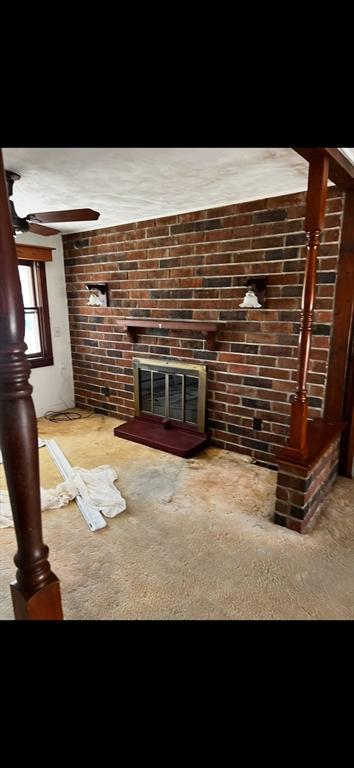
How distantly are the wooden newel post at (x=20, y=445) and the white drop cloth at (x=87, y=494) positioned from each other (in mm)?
1574

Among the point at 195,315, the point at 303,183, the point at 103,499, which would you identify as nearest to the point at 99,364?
the point at 195,315

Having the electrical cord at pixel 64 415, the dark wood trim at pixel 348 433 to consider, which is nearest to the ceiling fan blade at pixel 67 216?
the dark wood trim at pixel 348 433

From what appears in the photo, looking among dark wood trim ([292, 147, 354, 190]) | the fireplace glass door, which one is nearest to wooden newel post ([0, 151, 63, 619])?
dark wood trim ([292, 147, 354, 190])

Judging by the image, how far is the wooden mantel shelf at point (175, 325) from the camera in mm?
3244

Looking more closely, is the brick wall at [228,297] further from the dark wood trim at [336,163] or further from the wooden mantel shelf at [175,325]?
the dark wood trim at [336,163]

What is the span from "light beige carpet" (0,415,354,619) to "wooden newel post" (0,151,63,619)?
2.95ft

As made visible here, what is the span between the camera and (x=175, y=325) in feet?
11.3

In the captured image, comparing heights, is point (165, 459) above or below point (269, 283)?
below
